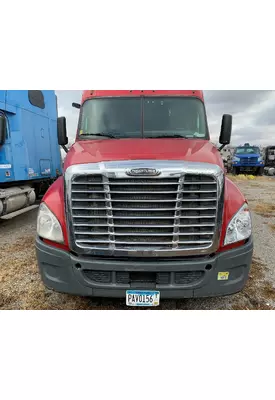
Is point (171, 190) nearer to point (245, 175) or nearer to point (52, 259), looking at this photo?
point (52, 259)

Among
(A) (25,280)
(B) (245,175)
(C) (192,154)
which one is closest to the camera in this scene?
(C) (192,154)

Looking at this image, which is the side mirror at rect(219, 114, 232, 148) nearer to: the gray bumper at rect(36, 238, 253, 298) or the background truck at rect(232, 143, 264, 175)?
the gray bumper at rect(36, 238, 253, 298)

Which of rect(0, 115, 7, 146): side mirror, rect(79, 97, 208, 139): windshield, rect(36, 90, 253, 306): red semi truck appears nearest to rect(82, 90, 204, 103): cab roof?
rect(79, 97, 208, 139): windshield

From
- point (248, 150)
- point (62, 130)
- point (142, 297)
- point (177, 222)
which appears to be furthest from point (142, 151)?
point (248, 150)

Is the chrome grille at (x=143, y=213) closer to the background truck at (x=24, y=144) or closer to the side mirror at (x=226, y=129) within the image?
the side mirror at (x=226, y=129)

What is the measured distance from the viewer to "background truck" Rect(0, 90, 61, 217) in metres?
5.70

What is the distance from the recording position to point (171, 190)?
2.48 m

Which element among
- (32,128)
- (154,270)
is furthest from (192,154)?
(32,128)

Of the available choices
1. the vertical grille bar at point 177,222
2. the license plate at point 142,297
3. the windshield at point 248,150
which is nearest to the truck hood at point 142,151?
the vertical grille bar at point 177,222

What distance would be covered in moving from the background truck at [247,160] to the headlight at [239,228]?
67.8 ft

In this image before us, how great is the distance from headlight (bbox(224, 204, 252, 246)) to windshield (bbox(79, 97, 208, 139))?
4.75 ft

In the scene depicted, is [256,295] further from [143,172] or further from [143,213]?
[143,172]

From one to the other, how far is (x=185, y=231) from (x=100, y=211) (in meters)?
0.86

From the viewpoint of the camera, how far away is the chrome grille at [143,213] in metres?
2.48
